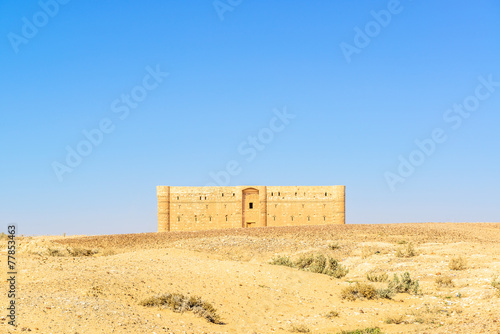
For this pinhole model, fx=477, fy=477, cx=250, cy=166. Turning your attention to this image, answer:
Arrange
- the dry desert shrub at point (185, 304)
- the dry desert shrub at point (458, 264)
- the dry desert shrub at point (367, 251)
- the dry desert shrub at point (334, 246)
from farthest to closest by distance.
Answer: the dry desert shrub at point (334, 246) < the dry desert shrub at point (367, 251) < the dry desert shrub at point (458, 264) < the dry desert shrub at point (185, 304)

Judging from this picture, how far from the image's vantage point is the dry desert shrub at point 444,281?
1566 cm

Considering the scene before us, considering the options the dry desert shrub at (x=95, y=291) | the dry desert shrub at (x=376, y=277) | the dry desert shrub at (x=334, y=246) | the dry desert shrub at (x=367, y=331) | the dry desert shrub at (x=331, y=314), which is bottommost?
the dry desert shrub at (x=367, y=331)

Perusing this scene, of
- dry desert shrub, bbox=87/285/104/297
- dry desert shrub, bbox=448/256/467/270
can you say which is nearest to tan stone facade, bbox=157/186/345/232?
dry desert shrub, bbox=448/256/467/270

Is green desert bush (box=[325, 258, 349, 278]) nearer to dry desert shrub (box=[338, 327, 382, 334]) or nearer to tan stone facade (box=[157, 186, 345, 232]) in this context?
dry desert shrub (box=[338, 327, 382, 334])

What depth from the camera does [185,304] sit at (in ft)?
38.0

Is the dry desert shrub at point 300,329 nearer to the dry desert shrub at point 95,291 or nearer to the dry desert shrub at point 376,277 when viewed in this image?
the dry desert shrub at point 95,291

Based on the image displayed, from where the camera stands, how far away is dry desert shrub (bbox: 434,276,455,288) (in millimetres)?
15663

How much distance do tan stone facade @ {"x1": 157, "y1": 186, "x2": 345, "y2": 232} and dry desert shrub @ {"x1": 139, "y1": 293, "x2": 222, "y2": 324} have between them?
38280 mm

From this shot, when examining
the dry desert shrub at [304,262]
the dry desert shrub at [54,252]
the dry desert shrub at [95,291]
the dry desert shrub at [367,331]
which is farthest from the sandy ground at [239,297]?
the dry desert shrub at [54,252]

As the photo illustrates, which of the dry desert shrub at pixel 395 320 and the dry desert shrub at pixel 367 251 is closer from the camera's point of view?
the dry desert shrub at pixel 395 320

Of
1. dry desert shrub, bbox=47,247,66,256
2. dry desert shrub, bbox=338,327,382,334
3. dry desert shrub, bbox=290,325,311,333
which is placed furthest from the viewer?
dry desert shrub, bbox=47,247,66,256

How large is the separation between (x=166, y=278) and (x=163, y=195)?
1446 inches

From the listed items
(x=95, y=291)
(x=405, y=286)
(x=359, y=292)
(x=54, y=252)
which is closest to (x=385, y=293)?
(x=359, y=292)

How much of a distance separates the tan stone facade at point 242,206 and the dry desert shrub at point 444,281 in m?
33.6
